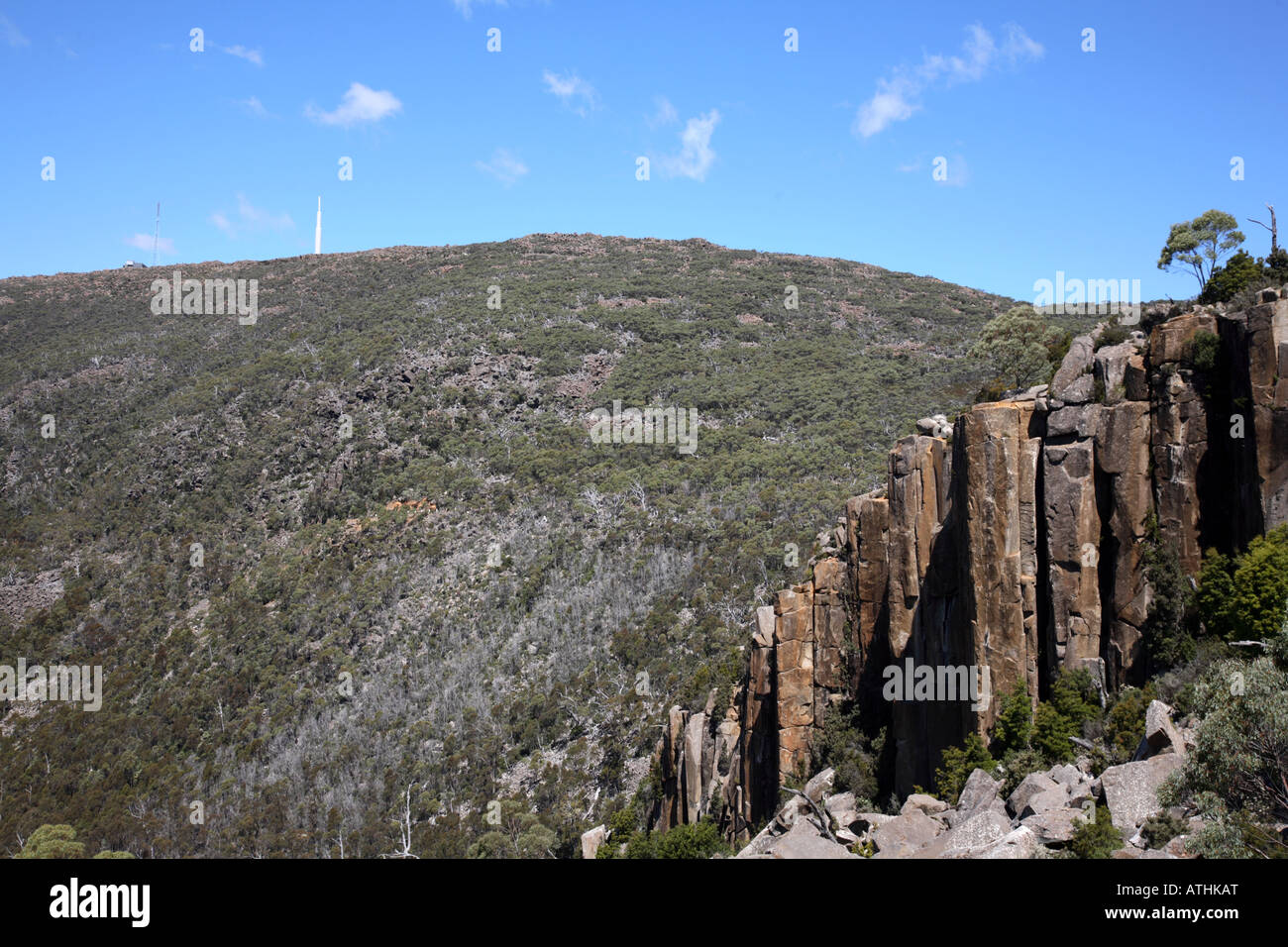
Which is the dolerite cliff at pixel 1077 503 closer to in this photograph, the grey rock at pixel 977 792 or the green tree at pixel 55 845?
the grey rock at pixel 977 792

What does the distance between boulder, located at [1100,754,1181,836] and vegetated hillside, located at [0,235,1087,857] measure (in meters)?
22.2

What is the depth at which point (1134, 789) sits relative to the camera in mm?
16281

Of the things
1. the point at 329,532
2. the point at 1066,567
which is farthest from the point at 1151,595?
the point at 329,532

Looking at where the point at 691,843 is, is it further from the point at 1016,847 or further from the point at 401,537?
the point at 401,537

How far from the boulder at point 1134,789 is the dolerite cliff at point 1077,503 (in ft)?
20.0

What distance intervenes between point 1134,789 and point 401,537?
53.1 metres

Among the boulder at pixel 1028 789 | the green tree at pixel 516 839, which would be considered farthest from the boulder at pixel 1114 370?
the green tree at pixel 516 839

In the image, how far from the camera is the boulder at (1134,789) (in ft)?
51.5

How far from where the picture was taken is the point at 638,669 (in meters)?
48.7

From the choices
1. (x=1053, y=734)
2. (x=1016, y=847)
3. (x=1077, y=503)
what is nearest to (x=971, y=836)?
(x=1016, y=847)

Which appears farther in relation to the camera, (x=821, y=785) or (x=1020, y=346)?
(x=1020, y=346)

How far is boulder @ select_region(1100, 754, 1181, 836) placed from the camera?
1570 centimetres

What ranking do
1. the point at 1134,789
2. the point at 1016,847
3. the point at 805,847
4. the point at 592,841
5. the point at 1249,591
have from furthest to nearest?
the point at 592,841 → the point at 1249,591 → the point at 805,847 → the point at 1134,789 → the point at 1016,847
